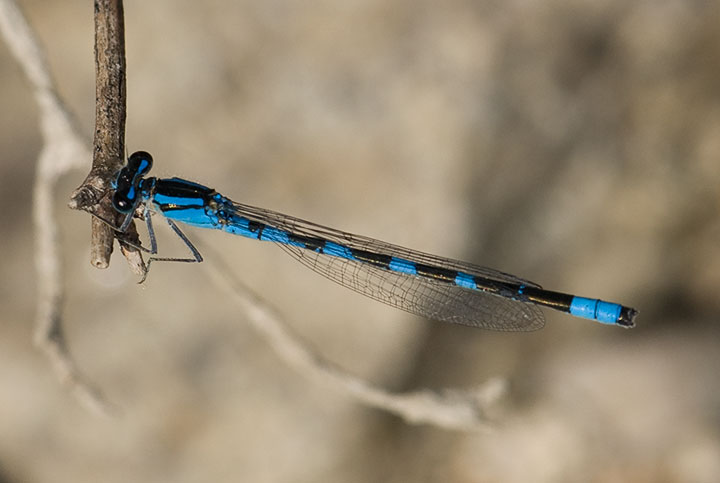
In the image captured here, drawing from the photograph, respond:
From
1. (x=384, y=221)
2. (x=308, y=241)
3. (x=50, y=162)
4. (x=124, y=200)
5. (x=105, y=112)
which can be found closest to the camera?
(x=105, y=112)

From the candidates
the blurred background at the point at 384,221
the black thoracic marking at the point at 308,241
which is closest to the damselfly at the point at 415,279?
the black thoracic marking at the point at 308,241

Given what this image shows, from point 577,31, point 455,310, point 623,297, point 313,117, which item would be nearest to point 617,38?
point 577,31

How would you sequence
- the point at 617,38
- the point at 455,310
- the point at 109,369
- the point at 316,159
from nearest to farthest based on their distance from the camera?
the point at 455,310 < the point at 109,369 < the point at 316,159 < the point at 617,38

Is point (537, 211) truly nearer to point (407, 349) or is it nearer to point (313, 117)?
point (407, 349)

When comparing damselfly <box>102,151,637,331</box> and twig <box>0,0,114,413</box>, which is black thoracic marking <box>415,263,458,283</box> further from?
twig <box>0,0,114,413</box>

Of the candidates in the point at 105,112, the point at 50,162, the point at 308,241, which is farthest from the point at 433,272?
the point at 105,112

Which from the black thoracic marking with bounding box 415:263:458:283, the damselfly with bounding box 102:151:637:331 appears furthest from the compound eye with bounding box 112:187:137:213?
the black thoracic marking with bounding box 415:263:458:283

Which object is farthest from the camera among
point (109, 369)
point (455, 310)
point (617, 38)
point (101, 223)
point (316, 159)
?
point (617, 38)

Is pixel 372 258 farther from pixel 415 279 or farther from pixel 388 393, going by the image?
pixel 388 393
